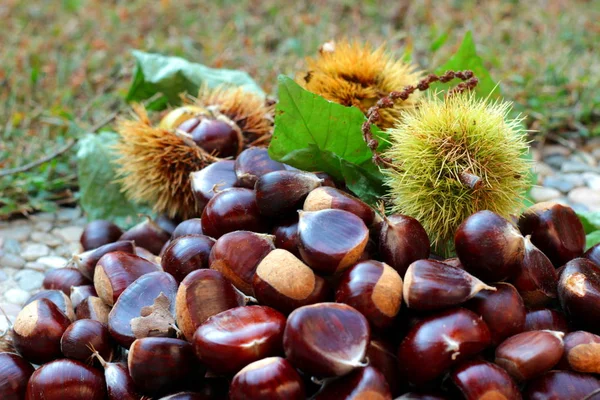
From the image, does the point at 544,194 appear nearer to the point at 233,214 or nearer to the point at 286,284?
the point at 233,214

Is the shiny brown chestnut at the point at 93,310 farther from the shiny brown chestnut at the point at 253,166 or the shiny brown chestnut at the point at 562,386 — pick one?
the shiny brown chestnut at the point at 562,386

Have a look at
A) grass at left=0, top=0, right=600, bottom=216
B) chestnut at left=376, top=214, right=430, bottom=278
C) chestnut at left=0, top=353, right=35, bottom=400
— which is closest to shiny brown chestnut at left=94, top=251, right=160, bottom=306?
chestnut at left=0, top=353, right=35, bottom=400

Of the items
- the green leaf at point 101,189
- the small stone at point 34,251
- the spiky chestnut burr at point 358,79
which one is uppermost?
the spiky chestnut burr at point 358,79

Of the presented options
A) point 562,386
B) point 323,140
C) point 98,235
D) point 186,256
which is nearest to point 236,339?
point 186,256

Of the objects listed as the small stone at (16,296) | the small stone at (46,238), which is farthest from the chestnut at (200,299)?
the small stone at (46,238)

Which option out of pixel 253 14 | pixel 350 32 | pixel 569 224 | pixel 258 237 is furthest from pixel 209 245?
pixel 253 14

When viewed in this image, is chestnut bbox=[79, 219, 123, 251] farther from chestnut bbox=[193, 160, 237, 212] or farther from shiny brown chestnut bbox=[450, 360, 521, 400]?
shiny brown chestnut bbox=[450, 360, 521, 400]

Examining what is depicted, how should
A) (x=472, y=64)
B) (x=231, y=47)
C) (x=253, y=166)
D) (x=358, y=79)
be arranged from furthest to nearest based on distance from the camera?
(x=231, y=47), (x=472, y=64), (x=358, y=79), (x=253, y=166)
